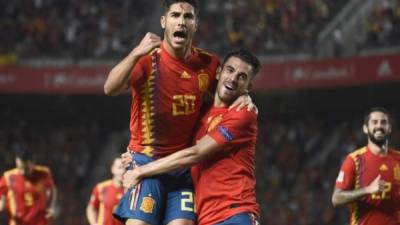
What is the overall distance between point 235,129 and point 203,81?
1.77 feet

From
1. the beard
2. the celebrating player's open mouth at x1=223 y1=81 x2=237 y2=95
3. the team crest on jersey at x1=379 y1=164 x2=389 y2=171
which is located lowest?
the team crest on jersey at x1=379 y1=164 x2=389 y2=171

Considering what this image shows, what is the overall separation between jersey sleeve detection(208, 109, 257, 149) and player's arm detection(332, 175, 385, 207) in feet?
7.19

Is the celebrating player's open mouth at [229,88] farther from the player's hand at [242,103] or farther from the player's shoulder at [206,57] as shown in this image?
the player's shoulder at [206,57]

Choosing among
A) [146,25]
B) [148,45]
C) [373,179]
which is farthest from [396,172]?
[146,25]

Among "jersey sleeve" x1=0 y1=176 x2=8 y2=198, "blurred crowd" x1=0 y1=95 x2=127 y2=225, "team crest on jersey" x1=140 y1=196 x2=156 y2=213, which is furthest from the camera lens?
"blurred crowd" x1=0 y1=95 x2=127 y2=225

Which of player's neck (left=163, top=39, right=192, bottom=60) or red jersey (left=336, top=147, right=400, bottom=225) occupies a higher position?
player's neck (left=163, top=39, right=192, bottom=60)

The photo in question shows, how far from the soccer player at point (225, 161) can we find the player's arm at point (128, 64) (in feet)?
2.06

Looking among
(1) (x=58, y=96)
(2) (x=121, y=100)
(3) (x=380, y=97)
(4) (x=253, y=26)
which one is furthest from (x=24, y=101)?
(3) (x=380, y=97)

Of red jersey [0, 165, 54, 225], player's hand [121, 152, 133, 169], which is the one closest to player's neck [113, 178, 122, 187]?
red jersey [0, 165, 54, 225]

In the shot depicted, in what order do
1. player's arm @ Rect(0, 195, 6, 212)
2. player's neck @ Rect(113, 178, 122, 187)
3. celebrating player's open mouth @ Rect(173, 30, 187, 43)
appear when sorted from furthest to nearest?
player's arm @ Rect(0, 195, 6, 212) < player's neck @ Rect(113, 178, 122, 187) < celebrating player's open mouth @ Rect(173, 30, 187, 43)

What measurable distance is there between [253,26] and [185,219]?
588 inches

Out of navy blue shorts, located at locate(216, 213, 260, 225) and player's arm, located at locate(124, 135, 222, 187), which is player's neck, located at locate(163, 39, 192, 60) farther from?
navy blue shorts, located at locate(216, 213, 260, 225)

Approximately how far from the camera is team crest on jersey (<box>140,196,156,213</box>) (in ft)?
20.6

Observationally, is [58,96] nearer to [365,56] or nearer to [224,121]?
[365,56]
